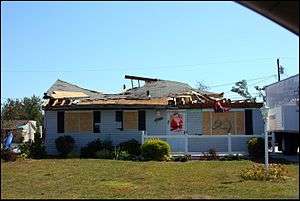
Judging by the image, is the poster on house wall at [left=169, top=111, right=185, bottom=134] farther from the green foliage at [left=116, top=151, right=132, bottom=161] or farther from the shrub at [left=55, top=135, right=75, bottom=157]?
the shrub at [left=55, top=135, right=75, bottom=157]

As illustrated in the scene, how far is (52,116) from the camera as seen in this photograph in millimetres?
31047

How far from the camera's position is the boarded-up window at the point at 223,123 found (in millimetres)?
30609

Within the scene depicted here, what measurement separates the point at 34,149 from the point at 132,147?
514cm

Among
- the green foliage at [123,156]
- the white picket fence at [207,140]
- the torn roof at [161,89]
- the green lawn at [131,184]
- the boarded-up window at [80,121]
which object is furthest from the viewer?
the torn roof at [161,89]

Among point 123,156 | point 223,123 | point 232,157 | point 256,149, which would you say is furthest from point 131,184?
point 223,123

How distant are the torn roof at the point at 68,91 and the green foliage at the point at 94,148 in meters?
5.83

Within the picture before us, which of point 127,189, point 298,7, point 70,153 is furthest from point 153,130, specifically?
point 298,7

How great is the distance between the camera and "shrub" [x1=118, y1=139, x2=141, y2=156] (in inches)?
1099

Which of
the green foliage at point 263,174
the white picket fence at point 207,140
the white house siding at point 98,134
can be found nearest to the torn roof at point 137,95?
the white house siding at point 98,134

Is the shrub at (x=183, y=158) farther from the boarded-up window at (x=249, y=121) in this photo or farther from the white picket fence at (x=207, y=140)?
the boarded-up window at (x=249, y=121)

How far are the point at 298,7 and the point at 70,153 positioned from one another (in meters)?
25.6

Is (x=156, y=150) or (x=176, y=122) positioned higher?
(x=176, y=122)

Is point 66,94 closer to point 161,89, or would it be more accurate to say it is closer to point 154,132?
point 161,89

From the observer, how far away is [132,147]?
92.7ft
